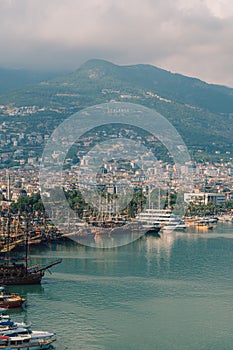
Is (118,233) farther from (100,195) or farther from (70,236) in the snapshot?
(100,195)

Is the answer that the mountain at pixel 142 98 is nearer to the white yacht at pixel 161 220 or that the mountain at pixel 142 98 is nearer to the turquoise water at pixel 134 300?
the white yacht at pixel 161 220

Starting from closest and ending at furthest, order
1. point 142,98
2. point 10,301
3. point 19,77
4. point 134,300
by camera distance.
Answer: point 10,301
point 134,300
point 142,98
point 19,77

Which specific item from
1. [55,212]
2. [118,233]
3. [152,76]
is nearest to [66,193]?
[55,212]

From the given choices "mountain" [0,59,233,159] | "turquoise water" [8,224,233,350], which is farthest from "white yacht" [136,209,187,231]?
"mountain" [0,59,233,159]

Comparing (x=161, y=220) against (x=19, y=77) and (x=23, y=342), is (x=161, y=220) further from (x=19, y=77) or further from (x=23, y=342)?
(x=19, y=77)

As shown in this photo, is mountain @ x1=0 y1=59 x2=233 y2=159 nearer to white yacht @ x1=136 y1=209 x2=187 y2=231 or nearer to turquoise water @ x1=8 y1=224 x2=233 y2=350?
white yacht @ x1=136 y1=209 x2=187 y2=231

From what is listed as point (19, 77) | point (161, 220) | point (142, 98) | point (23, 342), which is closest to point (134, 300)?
point (23, 342)
